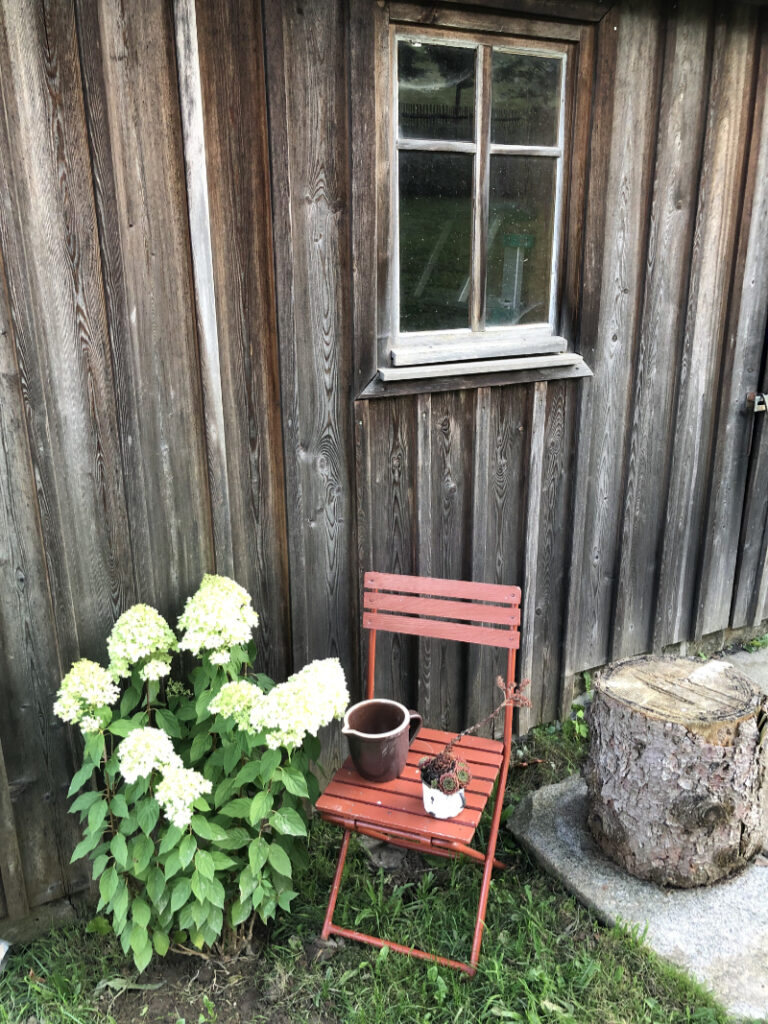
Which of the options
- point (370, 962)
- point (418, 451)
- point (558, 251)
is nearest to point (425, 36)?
point (558, 251)

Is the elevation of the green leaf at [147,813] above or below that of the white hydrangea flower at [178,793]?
below

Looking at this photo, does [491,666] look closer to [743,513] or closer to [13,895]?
[743,513]

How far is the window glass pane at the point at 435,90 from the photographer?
273 cm

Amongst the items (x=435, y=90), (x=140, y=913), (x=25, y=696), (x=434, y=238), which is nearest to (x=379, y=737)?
(x=140, y=913)

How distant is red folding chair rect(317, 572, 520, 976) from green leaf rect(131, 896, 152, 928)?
585mm

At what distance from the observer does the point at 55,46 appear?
217 cm

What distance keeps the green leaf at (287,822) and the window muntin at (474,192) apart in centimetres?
158

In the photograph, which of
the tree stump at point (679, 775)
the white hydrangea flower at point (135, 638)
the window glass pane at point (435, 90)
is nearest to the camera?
the white hydrangea flower at point (135, 638)

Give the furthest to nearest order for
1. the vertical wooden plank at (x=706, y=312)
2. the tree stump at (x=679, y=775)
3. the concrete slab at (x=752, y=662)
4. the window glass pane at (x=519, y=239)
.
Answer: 1. the concrete slab at (x=752, y=662)
2. the vertical wooden plank at (x=706, y=312)
3. the window glass pane at (x=519, y=239)
4. the tree stump at (x=679, y=775)

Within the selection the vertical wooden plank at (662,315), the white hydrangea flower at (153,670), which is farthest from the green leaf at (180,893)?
the vertical wooden plank at (662,315)

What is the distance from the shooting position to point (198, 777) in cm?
221

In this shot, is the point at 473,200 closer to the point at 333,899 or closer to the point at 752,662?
the point at 333,899

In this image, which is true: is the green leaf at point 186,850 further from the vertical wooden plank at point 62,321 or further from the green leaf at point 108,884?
the vertical wooden plank at point 62,321

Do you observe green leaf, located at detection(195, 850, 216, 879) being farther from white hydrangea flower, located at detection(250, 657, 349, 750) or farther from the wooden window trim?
the wooden window trim
